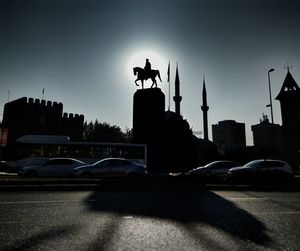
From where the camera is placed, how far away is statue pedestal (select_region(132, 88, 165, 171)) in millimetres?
23875

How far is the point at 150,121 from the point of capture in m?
23.9

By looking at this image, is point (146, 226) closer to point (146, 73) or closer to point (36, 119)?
point (146, 73)

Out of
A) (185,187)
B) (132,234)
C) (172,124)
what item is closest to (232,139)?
(172,124)

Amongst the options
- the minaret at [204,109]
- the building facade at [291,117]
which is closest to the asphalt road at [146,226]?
the building facade at [291,117]

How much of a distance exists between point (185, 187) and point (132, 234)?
8905 mm

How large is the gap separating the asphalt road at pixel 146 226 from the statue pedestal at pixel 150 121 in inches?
600

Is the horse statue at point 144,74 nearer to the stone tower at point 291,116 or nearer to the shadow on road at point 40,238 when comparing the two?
the shadow on road at point 40,238

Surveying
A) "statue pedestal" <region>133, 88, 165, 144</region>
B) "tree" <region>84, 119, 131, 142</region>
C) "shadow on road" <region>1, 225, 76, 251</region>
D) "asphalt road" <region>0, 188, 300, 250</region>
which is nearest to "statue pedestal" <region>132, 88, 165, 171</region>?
"statue pedestal" <region>133, 88, 165, 144</region>

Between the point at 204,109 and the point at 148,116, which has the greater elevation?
the point at 204,109

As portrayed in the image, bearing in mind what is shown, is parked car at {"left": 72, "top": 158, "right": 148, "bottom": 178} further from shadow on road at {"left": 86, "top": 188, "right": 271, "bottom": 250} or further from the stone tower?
the stone tower

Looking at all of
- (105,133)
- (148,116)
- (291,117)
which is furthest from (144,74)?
(105,133)

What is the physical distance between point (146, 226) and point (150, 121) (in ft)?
60.2

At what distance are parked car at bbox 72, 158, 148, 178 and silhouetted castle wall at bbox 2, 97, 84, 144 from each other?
38.6 meters

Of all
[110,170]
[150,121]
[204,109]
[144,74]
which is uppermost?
[204,109]
